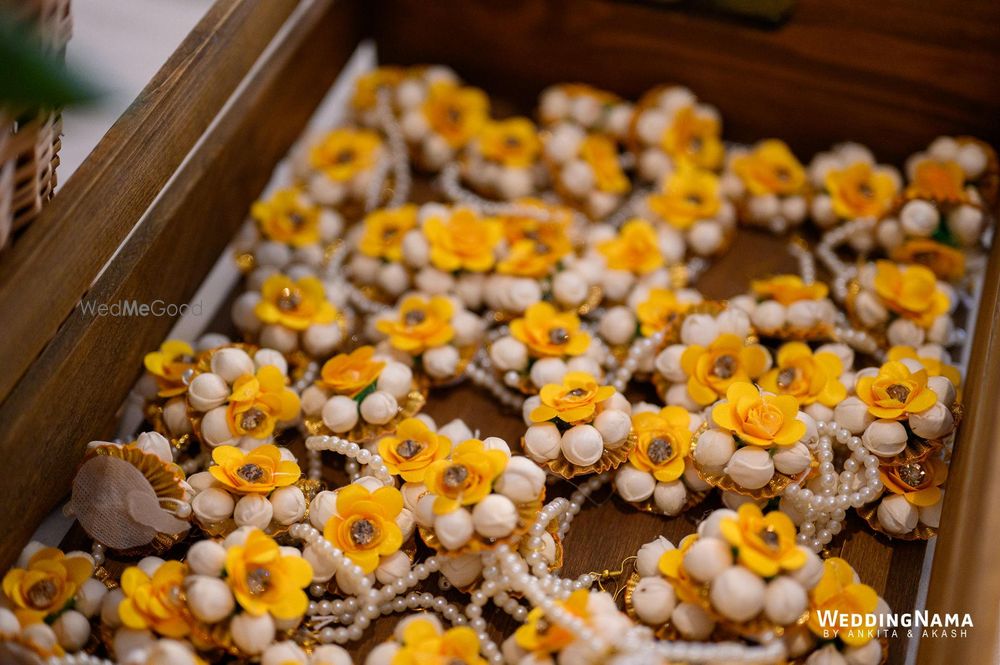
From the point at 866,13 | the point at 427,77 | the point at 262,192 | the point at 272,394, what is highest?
the point at 866,13

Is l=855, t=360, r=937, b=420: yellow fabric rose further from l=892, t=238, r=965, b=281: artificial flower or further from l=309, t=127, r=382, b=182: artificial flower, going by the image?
l=309, t=127, r=382, b=182: artificial flower

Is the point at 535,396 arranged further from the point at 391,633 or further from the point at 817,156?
the point at 817,156

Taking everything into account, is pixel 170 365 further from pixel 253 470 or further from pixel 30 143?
pixel 30 143

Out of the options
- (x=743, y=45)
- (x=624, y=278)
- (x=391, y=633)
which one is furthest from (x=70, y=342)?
(x=743, y=45)

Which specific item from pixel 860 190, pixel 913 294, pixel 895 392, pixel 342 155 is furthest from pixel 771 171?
pixel 342 155

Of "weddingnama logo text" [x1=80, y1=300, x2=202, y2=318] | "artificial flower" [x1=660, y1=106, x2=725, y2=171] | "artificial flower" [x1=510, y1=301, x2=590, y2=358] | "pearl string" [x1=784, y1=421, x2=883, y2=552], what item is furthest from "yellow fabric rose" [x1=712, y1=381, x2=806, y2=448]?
"weddingnama logo text" [x1=80, y1=300, x2=202, y2=318]

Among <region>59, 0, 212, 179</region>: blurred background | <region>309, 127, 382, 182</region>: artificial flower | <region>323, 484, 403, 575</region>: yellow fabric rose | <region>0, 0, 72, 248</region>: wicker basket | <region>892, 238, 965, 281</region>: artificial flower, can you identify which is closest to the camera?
<region>0, 0, 72, 248</region>: wicker basket

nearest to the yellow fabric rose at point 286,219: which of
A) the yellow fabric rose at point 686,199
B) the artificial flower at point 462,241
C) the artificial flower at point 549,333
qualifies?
the artificial flower at point 462,241
